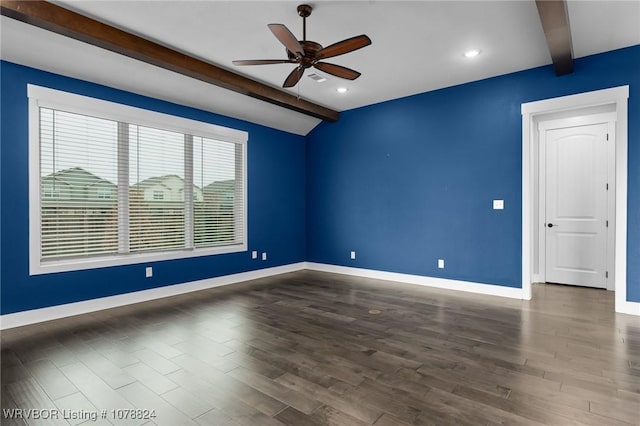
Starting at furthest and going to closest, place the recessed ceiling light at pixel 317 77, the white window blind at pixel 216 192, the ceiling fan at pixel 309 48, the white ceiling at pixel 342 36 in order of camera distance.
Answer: the white window blind at pixel 216 192
the recessed ceiling light at pixel 317 77
the white ceiling at pixel 342 36
the ceiling fan at pixel 309 48

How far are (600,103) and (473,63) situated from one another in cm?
→ 149

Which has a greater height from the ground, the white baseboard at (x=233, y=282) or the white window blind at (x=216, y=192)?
the white window blind at (x=216, y=192)

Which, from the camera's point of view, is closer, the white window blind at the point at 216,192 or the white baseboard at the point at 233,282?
the white baseboard at the point at 233,282

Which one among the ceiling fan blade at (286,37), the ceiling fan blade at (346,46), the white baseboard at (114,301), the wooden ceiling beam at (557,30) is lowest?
the white baseboard at (114,301)

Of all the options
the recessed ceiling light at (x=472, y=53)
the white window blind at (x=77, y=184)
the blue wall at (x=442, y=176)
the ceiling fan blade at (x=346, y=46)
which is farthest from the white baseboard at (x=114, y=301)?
the recessed ceiling light at (x=472, y=53)

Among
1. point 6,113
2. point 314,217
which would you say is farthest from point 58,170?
point 314,217

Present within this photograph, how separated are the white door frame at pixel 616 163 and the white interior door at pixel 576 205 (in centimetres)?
115

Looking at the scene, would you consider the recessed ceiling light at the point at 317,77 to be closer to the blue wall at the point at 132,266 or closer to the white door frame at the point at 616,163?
the blue wall at the point at 132,266

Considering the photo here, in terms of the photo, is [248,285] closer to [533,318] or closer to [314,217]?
[314,217]

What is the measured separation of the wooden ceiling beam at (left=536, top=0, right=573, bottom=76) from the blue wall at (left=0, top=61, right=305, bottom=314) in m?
4.34

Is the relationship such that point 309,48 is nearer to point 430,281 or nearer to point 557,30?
point 557,30

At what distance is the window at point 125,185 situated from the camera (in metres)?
3.73

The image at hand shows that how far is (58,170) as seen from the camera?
3816mm

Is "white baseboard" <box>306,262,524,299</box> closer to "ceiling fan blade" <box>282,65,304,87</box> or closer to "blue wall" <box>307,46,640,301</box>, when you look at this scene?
"blue wall" <box>307,46,640,301</box>
